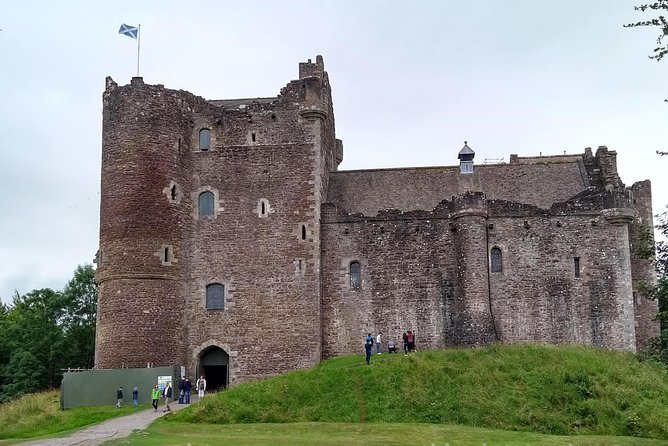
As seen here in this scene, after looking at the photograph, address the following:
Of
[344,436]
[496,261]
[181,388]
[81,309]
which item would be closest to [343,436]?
[344,436]

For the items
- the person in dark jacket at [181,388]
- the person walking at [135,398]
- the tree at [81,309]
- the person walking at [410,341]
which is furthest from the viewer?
the tree at [81,309]

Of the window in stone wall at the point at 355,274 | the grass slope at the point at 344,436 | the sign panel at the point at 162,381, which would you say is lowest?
the grass slope at the point at 344,436

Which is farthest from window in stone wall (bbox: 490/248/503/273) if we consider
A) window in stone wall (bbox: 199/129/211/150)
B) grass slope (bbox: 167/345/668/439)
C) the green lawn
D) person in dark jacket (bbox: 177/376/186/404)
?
person in dark jacket (bbox: 177/376/186/404)

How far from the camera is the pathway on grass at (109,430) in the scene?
86.6 ft

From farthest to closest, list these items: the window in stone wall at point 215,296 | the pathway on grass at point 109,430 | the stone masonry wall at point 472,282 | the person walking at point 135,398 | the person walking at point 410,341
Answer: the window in stone wall at point 215,296, the stone masonry wall at point 472,282, the person walking at point 410,341, the person walking at point 135,398, the pathway on grass at point 109,430

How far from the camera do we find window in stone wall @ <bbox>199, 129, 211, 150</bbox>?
4459cm

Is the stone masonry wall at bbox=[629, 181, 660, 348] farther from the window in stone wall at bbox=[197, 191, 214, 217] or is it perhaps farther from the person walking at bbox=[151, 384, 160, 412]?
the person walking at bbox=[151, 384, 160, 412]

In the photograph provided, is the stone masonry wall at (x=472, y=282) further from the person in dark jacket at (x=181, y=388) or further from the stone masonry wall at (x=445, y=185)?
the person in dark jacket at (x=181, y=388)

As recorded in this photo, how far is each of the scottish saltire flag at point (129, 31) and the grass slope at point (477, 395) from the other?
20.4 meters

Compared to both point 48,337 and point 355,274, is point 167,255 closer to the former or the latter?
point 355,274

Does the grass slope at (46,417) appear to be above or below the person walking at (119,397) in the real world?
below

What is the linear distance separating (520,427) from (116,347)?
774 inches

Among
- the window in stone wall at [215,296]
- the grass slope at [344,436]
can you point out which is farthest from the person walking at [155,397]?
the window in stone wall at [215,296]

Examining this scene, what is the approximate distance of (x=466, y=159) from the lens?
A: 157ft
